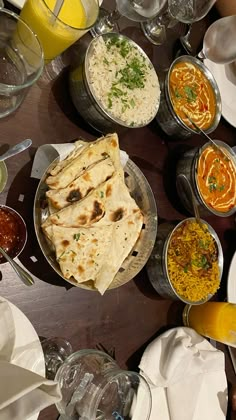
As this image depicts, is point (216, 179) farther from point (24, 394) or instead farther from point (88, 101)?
point (24, 394)

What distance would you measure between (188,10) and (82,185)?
1.13 meters

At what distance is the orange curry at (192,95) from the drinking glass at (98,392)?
1.04 meters

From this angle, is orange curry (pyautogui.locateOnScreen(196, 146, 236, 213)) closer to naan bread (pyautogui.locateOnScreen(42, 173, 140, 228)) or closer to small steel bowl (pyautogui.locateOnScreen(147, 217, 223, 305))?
small steel bowl (pyautogui.locateOnScreen(147, 217, 223, 305))

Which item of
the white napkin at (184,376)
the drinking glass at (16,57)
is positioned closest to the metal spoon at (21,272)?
the drinking glass at (16,57)

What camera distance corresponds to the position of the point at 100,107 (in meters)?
1.66

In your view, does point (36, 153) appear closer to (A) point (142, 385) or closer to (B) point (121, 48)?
(B) point (121, 48)

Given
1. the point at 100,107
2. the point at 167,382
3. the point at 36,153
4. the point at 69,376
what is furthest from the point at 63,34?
the point at 167,382

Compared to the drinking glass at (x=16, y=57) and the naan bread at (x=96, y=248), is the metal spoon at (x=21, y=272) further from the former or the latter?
the drinking glass at (x=16, y=57)

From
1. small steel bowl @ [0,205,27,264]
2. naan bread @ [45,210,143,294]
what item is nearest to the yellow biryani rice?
naan bread @ [45,210,143,294]

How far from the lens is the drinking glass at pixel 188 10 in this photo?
2189mm

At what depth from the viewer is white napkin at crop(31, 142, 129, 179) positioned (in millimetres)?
1568

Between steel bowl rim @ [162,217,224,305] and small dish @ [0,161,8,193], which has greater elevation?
small dish @ [0,161,8,193]

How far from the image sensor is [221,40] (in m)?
2.19

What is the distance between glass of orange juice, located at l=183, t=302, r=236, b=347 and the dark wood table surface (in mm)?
52
